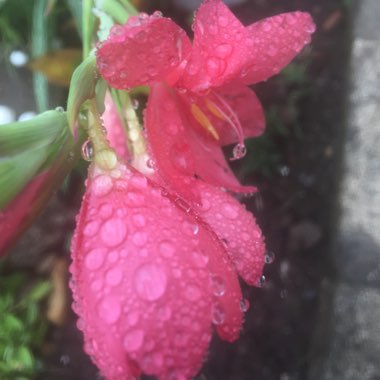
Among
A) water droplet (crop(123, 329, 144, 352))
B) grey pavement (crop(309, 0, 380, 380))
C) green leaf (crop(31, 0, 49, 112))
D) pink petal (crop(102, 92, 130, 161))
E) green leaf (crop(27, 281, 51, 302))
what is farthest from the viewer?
green leaf (crop(27, 281, 51, 302))

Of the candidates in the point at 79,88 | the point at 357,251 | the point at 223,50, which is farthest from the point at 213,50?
the point at 357,251

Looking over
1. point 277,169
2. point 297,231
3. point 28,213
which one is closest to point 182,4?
point 277,169

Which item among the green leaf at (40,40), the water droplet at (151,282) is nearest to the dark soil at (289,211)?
the green leaf at (40,40)

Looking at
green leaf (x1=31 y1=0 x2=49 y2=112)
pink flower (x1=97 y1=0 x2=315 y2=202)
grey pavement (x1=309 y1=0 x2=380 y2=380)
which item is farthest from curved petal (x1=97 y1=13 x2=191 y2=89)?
grey pavement (x1=309 y1=0 x2=380 y2=380)

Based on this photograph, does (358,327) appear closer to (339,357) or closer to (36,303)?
(339,357)

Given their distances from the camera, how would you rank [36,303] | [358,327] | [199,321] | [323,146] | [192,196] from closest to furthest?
[199,321], [192,196], [358,327], [36,303], [323,146]

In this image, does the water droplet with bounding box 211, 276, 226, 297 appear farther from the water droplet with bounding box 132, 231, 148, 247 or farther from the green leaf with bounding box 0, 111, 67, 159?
the green leaf with bounding box 0, 111, 67, 159

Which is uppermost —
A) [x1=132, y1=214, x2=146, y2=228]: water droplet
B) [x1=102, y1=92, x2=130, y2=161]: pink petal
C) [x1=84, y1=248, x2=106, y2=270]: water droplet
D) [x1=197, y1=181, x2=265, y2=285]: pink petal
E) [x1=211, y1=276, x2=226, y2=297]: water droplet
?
[x1=132, y1=214, x2=146, y2=228]: water droplet
